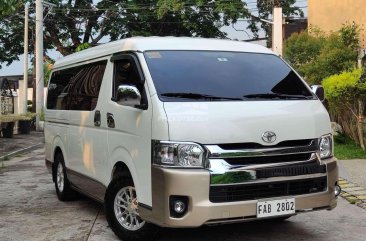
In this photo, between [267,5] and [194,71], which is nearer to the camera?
[194,71]

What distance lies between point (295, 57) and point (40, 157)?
10975mm

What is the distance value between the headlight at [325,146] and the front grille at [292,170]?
0.48 feet

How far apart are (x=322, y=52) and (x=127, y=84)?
1420cm

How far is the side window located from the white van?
0.4 inches

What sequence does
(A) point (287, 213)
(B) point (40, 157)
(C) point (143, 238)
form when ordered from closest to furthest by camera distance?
(A) point (287, 213), (C) point (143, 238), (B) point (40, 157)

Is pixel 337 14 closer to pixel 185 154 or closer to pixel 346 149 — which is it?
pixel 346 149

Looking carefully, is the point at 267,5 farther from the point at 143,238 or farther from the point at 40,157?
the point at 143,238

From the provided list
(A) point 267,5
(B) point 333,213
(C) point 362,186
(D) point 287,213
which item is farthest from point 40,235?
(A) point 267,5

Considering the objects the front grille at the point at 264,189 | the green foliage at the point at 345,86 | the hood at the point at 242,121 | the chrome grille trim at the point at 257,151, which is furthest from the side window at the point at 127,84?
the green foliage at the point at 345,86

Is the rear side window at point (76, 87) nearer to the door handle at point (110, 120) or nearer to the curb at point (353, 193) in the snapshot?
the door handle at point (110, 120)

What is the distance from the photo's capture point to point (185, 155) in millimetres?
4516

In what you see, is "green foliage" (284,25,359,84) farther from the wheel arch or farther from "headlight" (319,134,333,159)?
the wheel arch

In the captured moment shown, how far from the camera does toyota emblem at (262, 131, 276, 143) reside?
4.71 metres

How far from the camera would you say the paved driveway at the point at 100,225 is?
561 cm
